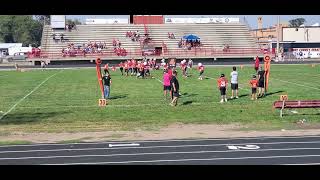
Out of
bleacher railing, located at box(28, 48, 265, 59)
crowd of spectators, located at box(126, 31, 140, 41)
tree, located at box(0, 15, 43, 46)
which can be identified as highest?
tree, located at box(0, 15, 43, 46)

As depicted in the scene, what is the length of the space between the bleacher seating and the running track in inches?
2088

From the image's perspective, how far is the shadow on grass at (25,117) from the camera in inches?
762

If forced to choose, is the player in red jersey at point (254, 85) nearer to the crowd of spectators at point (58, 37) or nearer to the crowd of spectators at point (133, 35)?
the crowd of spectators at point (133, 35)

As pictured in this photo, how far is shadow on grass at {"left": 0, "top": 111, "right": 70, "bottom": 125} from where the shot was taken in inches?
762

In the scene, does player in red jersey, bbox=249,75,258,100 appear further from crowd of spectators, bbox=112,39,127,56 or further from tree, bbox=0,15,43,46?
tree, bbox=0,15,43,46

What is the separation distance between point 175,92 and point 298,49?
207 ft

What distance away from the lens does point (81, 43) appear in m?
69.1

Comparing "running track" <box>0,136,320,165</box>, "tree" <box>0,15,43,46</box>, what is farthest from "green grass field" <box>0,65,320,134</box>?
"tree" <box>0,15,43,46</box>

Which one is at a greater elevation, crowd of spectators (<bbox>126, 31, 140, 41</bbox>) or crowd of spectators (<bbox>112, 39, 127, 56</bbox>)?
crowd of spectators (<bbox>126, 31, 140, 41</bbox>)

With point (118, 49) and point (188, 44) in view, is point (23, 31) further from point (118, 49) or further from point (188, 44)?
point (188, 44)

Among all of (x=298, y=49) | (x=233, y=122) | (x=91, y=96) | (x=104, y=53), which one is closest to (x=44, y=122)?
(x=233, y=122)

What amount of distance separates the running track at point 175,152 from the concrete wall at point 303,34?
7943 centimetres
